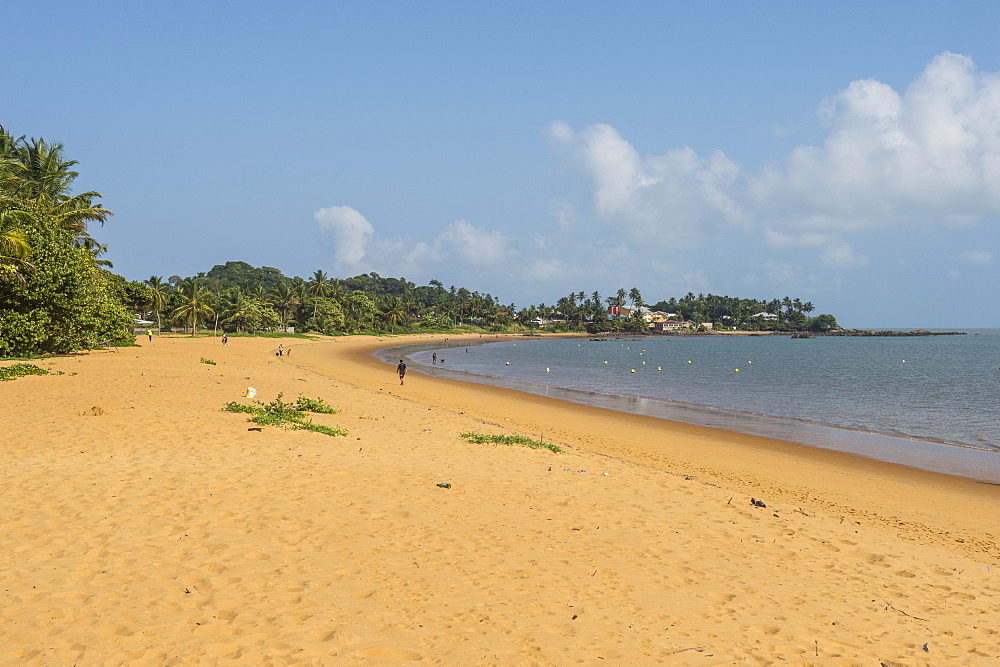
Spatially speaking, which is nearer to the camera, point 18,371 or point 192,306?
point 18,371

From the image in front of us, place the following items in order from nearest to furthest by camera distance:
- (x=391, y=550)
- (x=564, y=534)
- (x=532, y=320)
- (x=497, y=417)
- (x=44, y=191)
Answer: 1. (x=391, y=550)
2. (x=564, y=534)
3. (x=497, y=417)
4. (x=44, y=191)
5. (x=532, y=320)

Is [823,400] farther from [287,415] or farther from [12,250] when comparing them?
[12,250]

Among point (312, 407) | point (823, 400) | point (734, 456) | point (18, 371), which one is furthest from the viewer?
point (823, 400)

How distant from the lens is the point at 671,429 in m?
24.5

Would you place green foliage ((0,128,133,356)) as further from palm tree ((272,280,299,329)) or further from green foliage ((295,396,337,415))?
palm tree ((272,280,299,329))

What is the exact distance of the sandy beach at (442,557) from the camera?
5.48 meters

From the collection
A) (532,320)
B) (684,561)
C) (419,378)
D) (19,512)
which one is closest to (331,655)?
(684,561)

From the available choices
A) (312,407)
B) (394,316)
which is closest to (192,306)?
(394,316)

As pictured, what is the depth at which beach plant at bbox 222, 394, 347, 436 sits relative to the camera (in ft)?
48.9

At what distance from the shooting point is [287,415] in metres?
16.0

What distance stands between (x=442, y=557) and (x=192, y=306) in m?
83.2

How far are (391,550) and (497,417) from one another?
17.0 m

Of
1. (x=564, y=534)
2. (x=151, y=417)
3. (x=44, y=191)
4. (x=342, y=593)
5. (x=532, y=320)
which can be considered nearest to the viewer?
(x=342, y=593)

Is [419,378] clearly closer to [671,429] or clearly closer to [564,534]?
[671,429]
